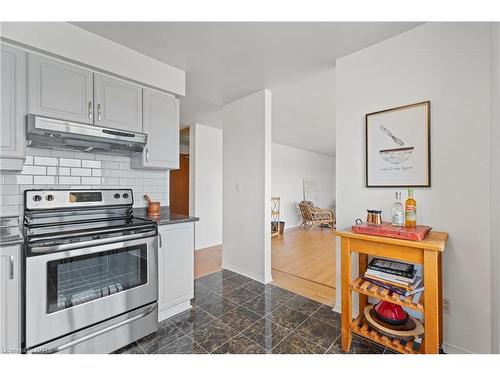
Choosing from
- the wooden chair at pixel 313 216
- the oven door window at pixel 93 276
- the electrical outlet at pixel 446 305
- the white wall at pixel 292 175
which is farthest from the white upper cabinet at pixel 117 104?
the wooden chair at pixel 313 216

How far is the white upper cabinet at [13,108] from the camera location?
57.8 inches

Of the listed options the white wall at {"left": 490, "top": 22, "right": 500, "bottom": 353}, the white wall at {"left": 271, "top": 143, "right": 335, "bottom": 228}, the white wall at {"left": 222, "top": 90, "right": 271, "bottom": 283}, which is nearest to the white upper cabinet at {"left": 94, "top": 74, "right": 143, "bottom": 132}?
the white wall at {"left": 222, "top": 90, "right": 271, "bottom": 283}

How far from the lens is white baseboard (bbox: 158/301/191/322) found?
6.30 ft

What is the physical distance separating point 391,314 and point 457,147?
1.18 meters

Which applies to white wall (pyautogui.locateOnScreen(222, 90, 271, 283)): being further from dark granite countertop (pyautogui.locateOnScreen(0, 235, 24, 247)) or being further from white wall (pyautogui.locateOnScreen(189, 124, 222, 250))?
dark granite countertop (pyautogui.locateOnScreen(0, 235, 24, 247))

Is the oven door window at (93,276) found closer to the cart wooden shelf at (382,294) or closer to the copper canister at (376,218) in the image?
the cart wooden shelf at (382,294)

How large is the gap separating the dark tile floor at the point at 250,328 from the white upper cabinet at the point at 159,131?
4.64ft

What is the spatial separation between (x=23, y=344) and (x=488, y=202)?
283 cm

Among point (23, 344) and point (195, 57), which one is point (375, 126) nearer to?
point (195, 57)

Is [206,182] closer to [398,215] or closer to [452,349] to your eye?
[398,215]

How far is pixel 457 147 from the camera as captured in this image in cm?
150

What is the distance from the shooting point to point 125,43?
6.31ft

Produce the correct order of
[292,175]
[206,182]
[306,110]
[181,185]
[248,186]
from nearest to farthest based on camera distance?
1. [248,186]
2. [306,110]
3. [206,182]
4. [181,185]
5. [292,175]

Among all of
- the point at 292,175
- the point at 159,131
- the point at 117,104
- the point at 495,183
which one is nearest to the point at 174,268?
the point at 159,131
